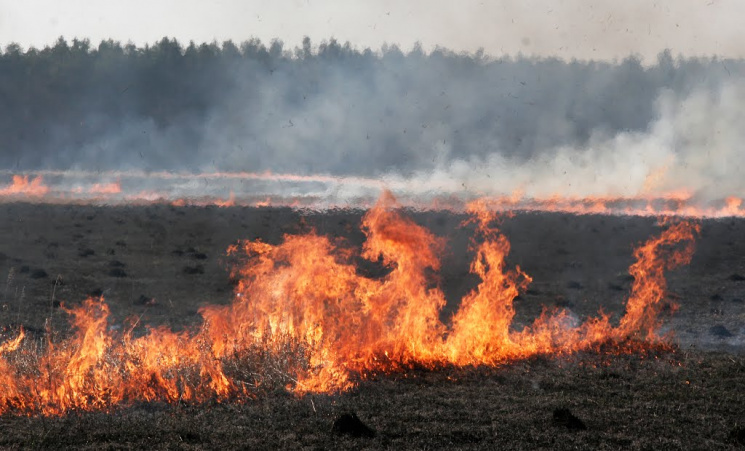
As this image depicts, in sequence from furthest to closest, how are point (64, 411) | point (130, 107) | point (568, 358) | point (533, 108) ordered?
point (130, 107)
point (533, 108)
point (568, 358)
point (64, 411)

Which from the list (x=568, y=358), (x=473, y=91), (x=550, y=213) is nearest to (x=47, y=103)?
(x=473, y=91)

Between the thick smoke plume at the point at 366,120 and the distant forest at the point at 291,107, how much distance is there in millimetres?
168

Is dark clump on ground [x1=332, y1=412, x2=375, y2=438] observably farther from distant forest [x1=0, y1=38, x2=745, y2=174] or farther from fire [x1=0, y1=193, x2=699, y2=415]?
distant forest [x1=0, y1=38, x2=745, y2=174]

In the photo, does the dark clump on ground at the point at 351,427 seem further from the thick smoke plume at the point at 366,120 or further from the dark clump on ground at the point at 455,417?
the thick smoke plume at the point at 366,120

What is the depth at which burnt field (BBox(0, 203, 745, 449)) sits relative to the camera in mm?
11258

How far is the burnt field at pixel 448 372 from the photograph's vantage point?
1126 cm

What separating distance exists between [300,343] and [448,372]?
267 centimetres

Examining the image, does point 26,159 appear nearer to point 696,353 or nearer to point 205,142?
point 205,142

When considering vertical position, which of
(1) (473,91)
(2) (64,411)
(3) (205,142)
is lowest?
(2) (64,411)

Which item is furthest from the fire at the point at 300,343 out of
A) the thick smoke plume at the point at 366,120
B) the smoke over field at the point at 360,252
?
the thick smoke plume at the point at 366,120

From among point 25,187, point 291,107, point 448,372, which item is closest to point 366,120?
point 291,107

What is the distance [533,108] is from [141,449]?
5384 cm

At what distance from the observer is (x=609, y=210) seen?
5253cm

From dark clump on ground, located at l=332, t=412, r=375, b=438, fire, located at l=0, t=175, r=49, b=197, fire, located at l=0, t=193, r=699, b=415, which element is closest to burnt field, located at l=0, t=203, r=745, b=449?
dark clump on ground, located at l=332, t=412, r=375, b=438
